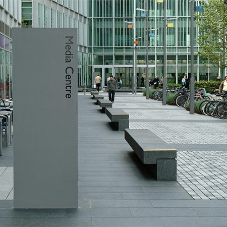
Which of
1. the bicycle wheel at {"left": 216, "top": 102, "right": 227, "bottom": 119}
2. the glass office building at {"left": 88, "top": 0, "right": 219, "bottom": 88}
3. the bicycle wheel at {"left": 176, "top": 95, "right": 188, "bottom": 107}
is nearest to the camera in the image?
the bicycle wheel at {"left": 216, "top": 102, "right": 227, "bottom": 119}

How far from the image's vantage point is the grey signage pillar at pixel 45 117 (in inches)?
252

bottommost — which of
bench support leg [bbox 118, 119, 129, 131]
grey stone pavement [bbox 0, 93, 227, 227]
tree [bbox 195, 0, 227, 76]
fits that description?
grey stone pavement [bbox 0, 93, 227, 227]

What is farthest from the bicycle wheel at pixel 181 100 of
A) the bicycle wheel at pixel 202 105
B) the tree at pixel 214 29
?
the tree at pixel 214 29

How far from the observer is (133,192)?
26.5 feet

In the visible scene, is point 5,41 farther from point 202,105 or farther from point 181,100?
point 202,105

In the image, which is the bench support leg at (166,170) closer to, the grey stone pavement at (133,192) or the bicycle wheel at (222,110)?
the grey stone pavement at (133,192)

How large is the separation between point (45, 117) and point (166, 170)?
118 inches

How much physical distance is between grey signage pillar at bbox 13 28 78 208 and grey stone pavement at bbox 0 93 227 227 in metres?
0.27

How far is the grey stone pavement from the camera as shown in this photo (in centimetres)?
647

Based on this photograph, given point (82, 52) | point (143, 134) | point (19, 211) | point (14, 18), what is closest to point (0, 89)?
point (14, 18)

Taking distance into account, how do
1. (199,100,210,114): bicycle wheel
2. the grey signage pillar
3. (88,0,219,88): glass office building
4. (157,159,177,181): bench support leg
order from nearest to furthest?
1. the grey signage pillar
2. (157,159,177,181): bench support leg
3. (199,100,210,114): bicycle wheel
4. (88,0,219,88): glass office building

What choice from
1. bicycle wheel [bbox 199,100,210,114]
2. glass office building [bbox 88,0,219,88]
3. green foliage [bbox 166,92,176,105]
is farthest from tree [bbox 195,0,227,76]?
glass office building [bbox 88,0,219,88]

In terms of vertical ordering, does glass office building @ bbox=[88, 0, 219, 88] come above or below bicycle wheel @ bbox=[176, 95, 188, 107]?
above

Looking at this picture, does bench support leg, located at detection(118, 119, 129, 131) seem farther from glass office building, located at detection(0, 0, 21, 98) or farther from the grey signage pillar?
glass office building, located at detection(0, 0, 21, 98)
